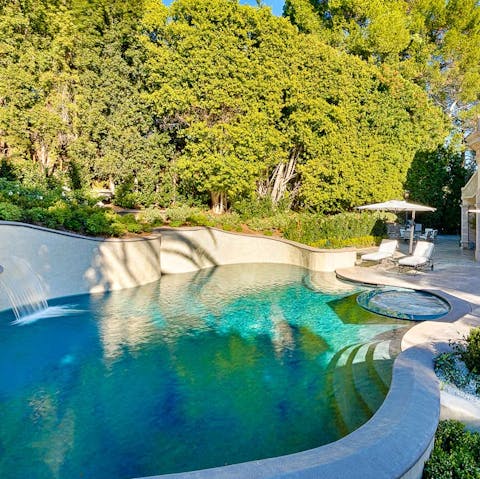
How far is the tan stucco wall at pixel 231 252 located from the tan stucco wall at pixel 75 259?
67.3 inches

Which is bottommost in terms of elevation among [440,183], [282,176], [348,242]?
[348,242]

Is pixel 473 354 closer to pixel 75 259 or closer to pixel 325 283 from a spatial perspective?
pixel 325 283

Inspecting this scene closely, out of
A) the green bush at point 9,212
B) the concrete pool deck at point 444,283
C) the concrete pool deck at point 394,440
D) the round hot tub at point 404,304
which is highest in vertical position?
the green bush at point 9,212

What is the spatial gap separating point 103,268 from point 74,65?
14570 mm

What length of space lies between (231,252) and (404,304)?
9307mm

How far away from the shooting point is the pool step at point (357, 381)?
5.17 meters

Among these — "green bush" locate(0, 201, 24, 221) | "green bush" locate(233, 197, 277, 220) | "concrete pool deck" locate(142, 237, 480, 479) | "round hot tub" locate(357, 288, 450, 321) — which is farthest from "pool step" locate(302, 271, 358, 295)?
"green bush" locate(0, 201, 24, 221)

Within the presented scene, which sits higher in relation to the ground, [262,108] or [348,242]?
[262,108]

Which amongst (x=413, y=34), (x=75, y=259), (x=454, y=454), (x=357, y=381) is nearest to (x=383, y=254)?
(x=357, y=381)

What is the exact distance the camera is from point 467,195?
1883cm

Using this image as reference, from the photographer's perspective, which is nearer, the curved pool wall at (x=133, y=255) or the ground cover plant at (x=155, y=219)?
the curved pool wall at (x=133, y=255)

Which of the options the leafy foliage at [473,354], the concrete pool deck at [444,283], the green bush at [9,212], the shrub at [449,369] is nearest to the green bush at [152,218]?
the green bush at [9,212]

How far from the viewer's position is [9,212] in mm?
10852

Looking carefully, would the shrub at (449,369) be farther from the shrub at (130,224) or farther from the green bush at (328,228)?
the green bush at (328,228)
